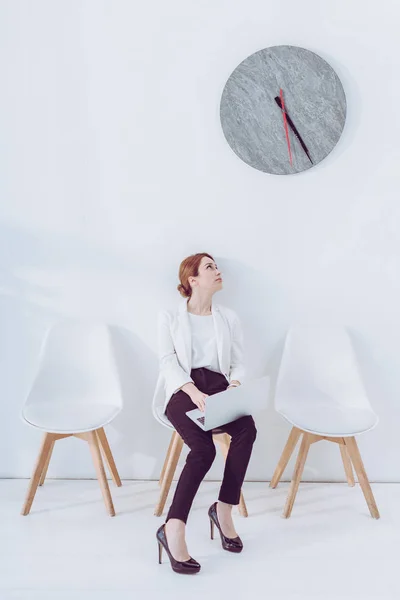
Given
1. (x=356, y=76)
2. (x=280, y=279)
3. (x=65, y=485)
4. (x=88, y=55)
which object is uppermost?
(x=356, y=76)

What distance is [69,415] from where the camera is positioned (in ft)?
7.67

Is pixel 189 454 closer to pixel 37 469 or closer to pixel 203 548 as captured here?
pixel 203 548

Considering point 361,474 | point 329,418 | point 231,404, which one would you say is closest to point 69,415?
point 231,404

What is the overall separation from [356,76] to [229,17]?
→ 0.64 meters

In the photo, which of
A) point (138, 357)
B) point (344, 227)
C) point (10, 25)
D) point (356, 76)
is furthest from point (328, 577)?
point (10, 25)

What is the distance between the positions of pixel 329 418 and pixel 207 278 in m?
0.80

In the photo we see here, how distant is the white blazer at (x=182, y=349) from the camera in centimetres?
229

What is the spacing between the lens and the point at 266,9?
2482mm

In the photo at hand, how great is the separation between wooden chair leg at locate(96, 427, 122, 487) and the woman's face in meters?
0.80

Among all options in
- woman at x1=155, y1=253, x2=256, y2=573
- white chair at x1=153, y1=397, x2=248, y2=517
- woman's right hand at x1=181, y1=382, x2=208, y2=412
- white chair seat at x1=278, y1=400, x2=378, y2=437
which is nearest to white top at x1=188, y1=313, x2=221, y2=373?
woman at x1=155, y1=253, x2=256, y2=573

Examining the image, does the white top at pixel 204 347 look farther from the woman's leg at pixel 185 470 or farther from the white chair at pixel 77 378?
the white chair at pixel 77 378

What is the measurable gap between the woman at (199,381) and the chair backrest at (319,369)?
0.27 meters

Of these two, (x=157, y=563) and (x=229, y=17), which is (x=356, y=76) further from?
(x=157, y=563)

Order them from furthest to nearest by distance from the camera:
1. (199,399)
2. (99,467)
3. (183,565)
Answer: (99,467) < (199,399) < (183,565)
